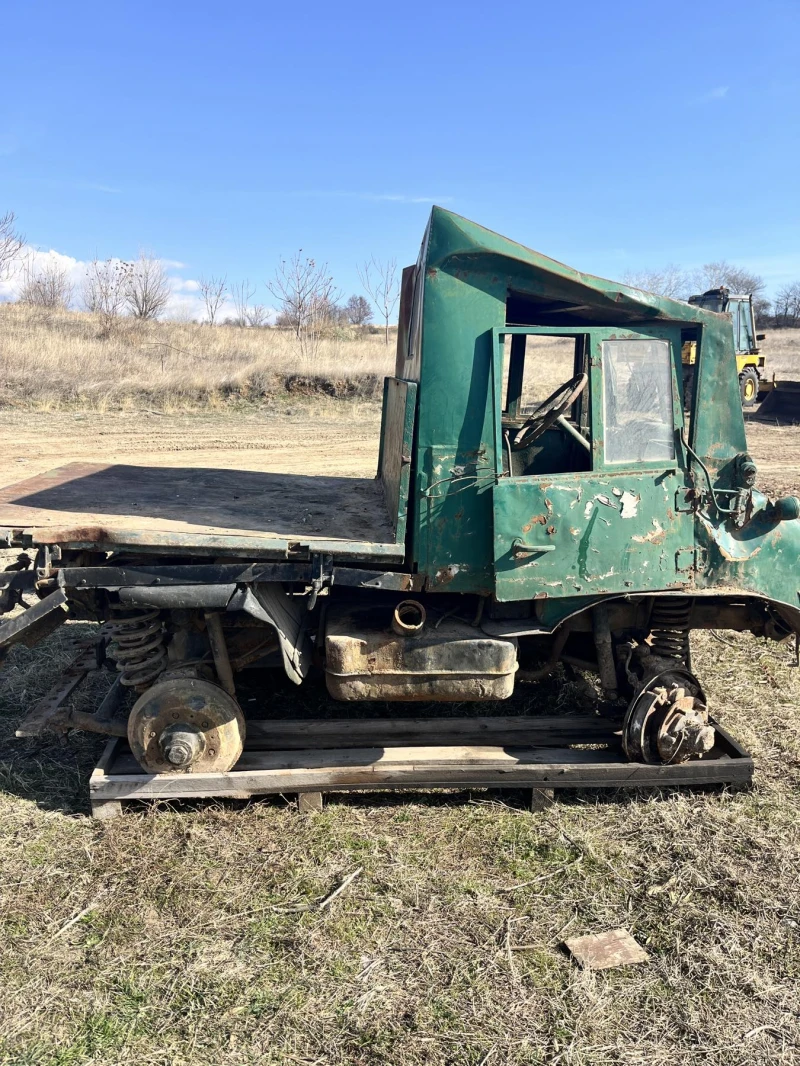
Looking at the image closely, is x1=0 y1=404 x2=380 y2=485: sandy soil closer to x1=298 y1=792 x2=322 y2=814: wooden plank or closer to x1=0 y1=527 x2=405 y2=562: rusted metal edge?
x1=0 y1=527 x2=405 y2=562: rusted metal edge

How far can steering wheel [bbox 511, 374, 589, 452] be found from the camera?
154 inches

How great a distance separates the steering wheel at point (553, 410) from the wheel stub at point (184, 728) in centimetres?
209

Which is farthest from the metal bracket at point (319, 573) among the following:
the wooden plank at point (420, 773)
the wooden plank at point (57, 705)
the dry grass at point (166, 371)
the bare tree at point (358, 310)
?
the bare tree at point (358, 310)

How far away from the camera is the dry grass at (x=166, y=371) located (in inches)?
673

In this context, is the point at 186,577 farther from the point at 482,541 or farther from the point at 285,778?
the point at 482,541

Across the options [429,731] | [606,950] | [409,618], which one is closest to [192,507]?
[409,618]

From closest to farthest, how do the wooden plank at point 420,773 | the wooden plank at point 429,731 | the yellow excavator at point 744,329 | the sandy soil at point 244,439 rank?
the wooden plank at point 420,773
the wooden plank at point 429,731
the sandy soil at point 244,439
the yellow excavator at point 744,329

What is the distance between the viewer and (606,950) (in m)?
3.10

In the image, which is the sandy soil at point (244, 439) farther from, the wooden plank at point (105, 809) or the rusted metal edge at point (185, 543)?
the wooden plank at point (105, 809)

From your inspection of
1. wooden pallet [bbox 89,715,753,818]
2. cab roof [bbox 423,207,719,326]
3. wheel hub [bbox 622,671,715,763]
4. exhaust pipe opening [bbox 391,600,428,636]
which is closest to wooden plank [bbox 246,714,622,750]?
wooden pallet [bbox 89,715,753,818]

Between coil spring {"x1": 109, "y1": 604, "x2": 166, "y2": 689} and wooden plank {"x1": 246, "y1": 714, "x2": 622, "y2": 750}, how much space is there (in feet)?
2.16

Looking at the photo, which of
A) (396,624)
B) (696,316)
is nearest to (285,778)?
(396,624)

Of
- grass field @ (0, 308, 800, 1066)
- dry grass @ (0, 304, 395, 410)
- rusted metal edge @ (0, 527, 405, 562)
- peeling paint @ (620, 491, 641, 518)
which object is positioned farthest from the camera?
dry grass @ (0, 304, 395, 410)

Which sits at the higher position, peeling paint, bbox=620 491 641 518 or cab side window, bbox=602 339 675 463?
cab side window, bbox=602 339 675 463
